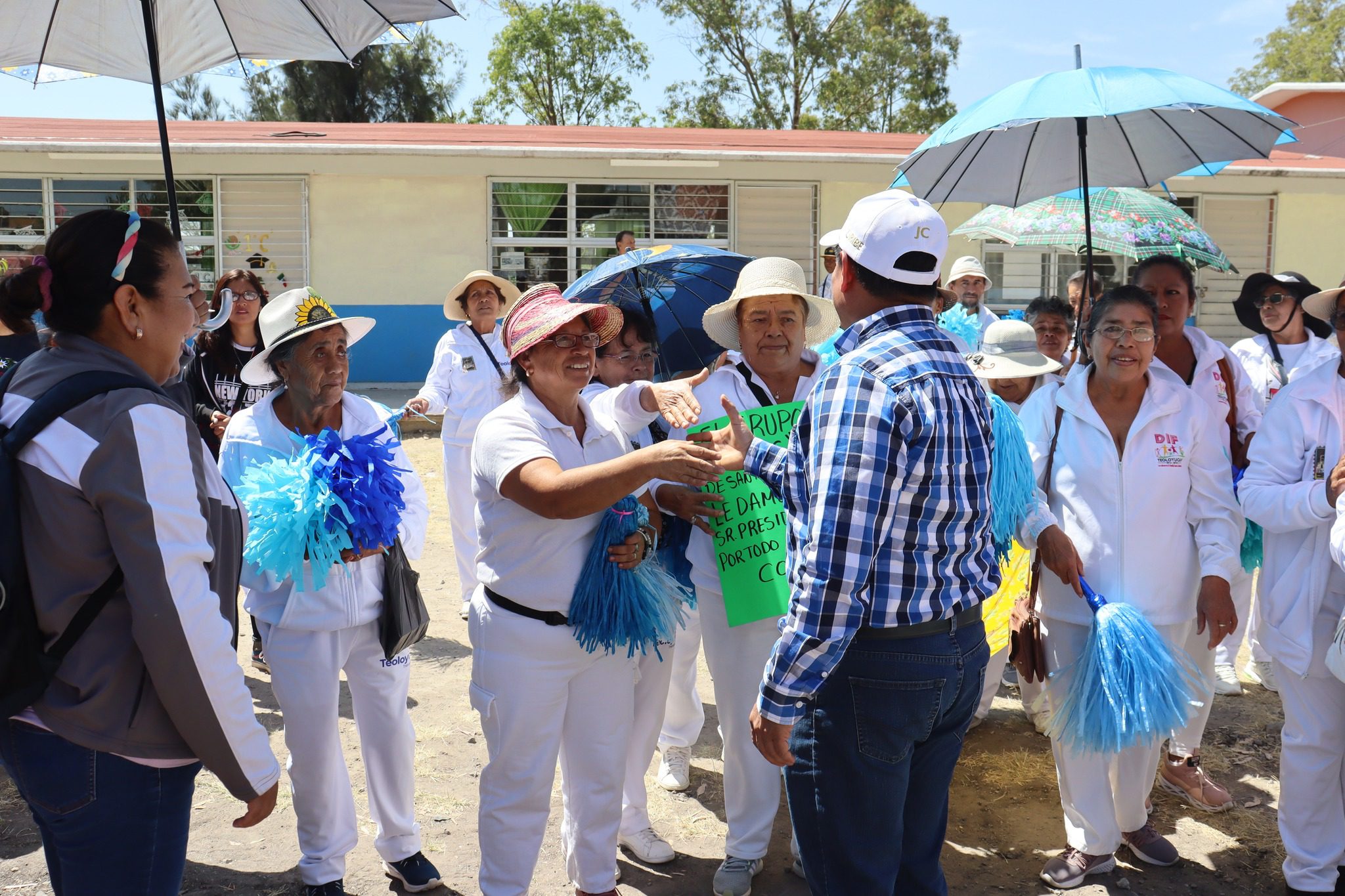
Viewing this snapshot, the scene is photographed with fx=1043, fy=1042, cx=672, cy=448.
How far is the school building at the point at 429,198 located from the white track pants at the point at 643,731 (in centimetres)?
1239

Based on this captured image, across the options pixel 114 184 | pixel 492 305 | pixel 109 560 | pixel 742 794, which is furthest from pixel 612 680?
pixel 114 184

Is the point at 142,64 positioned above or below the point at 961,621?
above

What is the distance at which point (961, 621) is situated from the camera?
8.36ft

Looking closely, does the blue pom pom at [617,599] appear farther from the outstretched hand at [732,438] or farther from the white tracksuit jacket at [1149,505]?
the white tracksuit jacket at [1149,505]

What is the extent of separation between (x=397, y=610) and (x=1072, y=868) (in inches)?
102

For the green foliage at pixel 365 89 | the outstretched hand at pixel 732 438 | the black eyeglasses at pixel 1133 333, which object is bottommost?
the outstretched hand at pixel 732 438

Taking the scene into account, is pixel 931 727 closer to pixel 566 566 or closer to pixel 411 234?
pixel 566 566

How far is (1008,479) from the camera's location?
11.8ft

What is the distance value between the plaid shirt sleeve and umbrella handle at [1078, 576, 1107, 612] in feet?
5.19

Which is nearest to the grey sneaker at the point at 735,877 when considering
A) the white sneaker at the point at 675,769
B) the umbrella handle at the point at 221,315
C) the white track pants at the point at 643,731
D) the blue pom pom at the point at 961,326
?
the white track pants at the point at 643,731

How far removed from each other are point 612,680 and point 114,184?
1598cm

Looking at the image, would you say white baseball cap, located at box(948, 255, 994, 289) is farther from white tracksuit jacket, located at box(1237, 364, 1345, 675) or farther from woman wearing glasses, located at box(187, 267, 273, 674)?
woman wearing glasses, located at box(187, 267, 273, 674)

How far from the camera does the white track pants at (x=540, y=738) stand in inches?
125

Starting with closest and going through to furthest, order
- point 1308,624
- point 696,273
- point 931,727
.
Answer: point 931,727, point 1308,624, point 696,273
